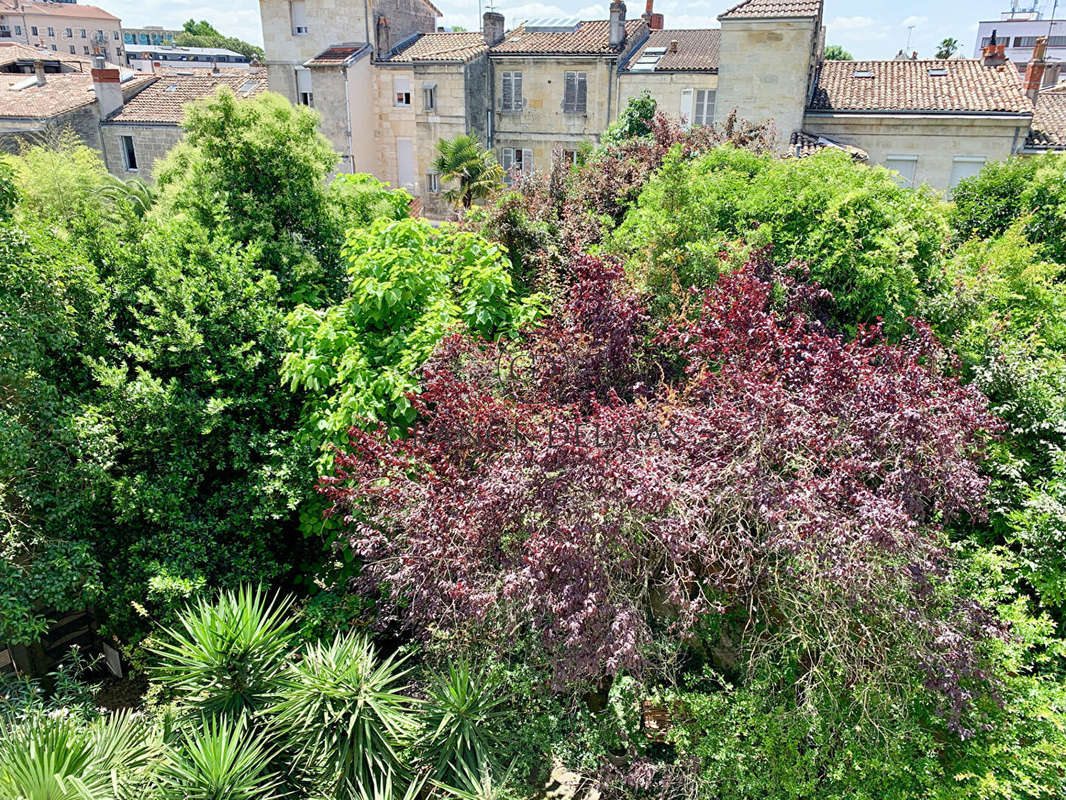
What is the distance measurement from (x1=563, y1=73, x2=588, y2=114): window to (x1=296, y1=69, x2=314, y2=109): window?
36.5 ft

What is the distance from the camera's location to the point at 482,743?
6.85m

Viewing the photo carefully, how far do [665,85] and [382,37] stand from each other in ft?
41.6

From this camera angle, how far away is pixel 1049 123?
23219 mm

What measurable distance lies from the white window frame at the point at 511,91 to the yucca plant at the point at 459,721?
27.5m

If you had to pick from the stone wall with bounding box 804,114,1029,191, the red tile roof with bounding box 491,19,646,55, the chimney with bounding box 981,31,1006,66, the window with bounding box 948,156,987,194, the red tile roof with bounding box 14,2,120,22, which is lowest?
the window with bounding box 948,156,987,194

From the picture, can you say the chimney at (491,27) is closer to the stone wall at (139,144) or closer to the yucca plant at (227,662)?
the stone wall at (139,144)

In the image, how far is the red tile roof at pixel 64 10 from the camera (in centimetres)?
8545

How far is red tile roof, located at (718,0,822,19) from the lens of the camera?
20.1m

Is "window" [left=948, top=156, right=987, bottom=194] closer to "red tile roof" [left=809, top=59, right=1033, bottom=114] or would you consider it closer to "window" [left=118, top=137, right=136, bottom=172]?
"red tile roof" [left=809, top=59, right=1033, bottom=114]

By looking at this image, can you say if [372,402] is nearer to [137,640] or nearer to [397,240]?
[397,240]

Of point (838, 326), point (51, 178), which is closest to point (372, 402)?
point (838, 326)

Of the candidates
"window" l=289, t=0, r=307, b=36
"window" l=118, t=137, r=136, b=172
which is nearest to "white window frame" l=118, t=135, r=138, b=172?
"window" l=118, t=137, r=136, b=172

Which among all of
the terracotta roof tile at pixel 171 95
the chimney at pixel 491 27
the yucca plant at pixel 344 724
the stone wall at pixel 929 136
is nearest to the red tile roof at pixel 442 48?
the chimney at pixel 491 27

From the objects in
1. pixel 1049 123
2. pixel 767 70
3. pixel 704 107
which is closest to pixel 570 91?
pixel 704 107
